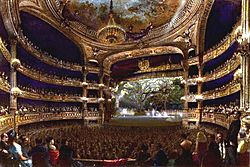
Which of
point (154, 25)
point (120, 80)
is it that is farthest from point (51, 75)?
point (154, 25)

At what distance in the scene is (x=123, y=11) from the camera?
6.57ft

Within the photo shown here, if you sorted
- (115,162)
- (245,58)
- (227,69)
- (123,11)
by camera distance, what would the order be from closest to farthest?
(245,58), (227,69), (115,162), (123,11)

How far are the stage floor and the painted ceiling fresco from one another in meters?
0.56

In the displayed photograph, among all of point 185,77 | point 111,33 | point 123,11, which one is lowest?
point 185,77

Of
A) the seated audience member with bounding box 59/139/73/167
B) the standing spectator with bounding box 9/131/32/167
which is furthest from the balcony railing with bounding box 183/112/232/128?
the standing spectator with bounding box 9/131/32/167

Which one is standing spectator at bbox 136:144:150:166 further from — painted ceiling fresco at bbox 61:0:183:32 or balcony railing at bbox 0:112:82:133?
painted ceiling fresco at bbox 61:0:183:32

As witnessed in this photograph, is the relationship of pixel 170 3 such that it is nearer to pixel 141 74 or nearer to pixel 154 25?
pixel 154 25

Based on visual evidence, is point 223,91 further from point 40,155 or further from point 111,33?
point 40,155

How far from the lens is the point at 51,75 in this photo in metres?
2.02

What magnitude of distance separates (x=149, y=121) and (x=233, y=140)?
0.49 metres

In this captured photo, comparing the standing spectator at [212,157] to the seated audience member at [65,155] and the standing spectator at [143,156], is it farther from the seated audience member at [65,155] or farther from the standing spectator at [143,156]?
the seated audience member at [65,155]

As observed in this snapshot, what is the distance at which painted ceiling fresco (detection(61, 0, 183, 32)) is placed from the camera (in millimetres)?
1980

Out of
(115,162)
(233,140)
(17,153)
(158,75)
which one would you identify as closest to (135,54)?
(158,75)

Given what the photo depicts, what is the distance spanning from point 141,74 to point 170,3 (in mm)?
468
